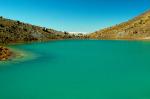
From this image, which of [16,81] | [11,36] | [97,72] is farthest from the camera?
[11,36]

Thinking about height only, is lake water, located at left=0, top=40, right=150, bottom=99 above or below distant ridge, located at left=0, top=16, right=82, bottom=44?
below

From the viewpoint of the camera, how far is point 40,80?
30.4m

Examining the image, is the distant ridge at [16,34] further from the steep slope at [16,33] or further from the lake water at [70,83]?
the lake water at [70,83]

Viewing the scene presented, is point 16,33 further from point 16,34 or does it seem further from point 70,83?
point 70,83

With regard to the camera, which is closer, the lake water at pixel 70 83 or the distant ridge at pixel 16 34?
the lake water at pixel 70 83

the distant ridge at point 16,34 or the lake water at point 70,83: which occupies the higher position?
the distant ridge at point 16,34

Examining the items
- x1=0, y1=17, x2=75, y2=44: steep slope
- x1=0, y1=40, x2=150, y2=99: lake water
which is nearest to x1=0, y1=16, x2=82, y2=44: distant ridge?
x1=0, y1=17, x2=75, y2=44: steep slope

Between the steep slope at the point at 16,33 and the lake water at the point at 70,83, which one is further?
the steep slope at the point at 16,33

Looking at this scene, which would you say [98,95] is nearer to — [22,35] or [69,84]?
[69,84]

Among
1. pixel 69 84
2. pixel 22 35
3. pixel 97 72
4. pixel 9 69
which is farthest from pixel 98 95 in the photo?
pixel 22 35

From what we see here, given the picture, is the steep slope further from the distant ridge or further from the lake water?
the lake water

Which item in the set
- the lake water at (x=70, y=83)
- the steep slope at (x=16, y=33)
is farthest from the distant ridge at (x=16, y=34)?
the lake water at (x=70, y=83)

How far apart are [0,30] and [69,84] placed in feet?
355

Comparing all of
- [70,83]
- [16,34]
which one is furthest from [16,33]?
[70,83]
